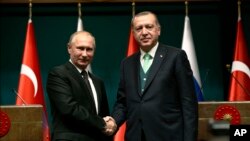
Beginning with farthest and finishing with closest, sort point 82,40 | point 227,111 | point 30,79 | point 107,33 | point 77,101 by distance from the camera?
point 107,33
point 30,79
point 227,111
point 82,40
point 77,101

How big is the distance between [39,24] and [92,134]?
2734 mm

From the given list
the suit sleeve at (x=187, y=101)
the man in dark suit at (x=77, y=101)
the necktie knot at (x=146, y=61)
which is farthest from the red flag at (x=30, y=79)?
the suit sleeve at (x=187, y=101)

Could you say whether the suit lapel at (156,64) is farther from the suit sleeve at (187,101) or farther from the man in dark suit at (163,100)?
the suit sleeve at (187,101)

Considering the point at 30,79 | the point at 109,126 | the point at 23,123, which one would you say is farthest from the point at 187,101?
the point at 30,79

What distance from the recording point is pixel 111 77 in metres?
5.11

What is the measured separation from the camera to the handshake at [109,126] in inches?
104

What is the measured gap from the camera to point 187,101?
8.17 ft

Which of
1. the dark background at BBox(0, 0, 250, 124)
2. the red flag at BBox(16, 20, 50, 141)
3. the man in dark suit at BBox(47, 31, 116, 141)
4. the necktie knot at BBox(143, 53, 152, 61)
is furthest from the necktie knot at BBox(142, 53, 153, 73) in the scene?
the dark background at BBox(0, 0, 250, 124)

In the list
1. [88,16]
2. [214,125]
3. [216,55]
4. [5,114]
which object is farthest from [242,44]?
→ [214,125]

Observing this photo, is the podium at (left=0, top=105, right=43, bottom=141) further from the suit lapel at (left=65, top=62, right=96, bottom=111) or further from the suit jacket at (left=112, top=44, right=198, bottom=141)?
the suit jacket at (left=112, top=44, right=198, bottom=141)

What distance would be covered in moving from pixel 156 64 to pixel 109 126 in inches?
18.8

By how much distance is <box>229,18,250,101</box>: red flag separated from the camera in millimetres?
4297

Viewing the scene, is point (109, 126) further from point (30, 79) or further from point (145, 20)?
point (30, 79)

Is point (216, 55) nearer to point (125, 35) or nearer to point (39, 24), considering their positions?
point (125, 35)
